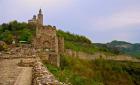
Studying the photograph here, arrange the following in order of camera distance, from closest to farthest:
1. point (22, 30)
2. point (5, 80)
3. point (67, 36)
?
point (5, 80) < point (22, 30) < point (67, 36)

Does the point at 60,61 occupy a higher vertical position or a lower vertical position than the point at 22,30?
lower

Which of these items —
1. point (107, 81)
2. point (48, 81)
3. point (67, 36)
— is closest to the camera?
point (48, 81)

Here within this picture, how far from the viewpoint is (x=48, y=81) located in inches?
441

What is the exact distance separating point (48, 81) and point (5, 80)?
4281mm

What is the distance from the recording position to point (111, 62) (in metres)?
53.5

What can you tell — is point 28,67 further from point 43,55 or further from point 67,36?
point 67,36

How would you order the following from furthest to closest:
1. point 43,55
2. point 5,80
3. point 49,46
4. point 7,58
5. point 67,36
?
point 67,36, point 49,46, point 43,55, point 7,58, point 5,80

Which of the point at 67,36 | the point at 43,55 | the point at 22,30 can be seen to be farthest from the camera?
the point at 67,36

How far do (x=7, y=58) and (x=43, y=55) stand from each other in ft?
11.4

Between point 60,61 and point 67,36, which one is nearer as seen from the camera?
point 60,61

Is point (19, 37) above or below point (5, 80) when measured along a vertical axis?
above

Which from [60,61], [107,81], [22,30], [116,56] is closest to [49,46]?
[60,61]

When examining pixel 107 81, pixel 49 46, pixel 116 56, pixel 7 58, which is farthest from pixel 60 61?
pixel 116 56

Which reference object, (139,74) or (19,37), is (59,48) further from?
(139,74)
